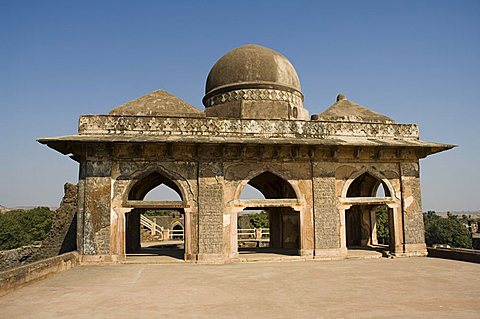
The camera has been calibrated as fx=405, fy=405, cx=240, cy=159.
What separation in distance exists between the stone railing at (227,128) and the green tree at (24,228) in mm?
25616

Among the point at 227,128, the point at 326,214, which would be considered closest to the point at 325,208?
the point at 326,214

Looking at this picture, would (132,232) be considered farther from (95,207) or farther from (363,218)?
(363,218)

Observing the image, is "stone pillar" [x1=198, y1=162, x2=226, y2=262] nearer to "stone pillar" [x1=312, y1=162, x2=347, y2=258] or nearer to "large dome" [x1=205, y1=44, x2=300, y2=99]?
"stone pillar" [x1=312, y1=162, x2=347, y2=258]

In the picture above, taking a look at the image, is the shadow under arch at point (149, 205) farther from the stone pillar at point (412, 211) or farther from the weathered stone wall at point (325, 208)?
the stone pillar at point (412, 211)

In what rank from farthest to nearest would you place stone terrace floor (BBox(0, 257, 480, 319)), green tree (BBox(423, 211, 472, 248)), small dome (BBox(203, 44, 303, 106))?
1. green tree (BBox(423, 211, 472, 248))
2. small dome (BBox(203, 44, 303, 106))
3. stone terrace floor (BBox(0, 257, 480, 319))

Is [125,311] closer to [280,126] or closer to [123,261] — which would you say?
[123,261]

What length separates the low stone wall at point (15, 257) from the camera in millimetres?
19906

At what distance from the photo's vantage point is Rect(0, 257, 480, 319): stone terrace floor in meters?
5.73

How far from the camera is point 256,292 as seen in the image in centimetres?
720

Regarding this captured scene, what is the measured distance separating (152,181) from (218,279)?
731 centimetres

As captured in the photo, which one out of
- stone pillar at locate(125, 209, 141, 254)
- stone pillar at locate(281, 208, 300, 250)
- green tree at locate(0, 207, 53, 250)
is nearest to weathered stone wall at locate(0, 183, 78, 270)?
stone pillar at locate(125, 209, 141, 254)

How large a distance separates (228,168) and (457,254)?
7.22 meters

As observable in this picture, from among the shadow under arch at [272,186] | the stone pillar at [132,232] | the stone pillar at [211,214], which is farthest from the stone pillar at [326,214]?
the stone pillar at [132,232]

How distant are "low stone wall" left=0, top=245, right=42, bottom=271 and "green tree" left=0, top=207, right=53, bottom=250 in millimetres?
13535
